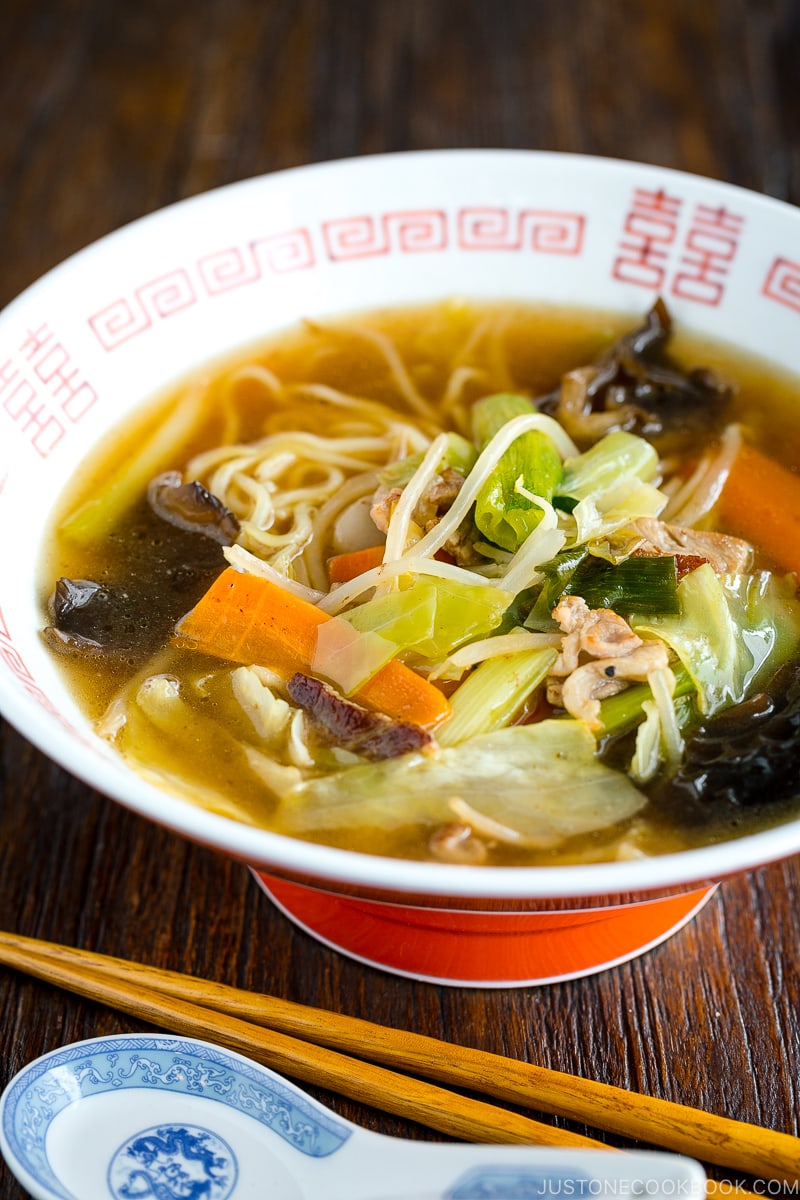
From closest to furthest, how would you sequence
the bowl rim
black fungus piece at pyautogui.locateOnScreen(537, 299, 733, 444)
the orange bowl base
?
the bowl rim, the orange bowl base, black fungus piece at pyautogui.locateOnScreen(537, 299, 733, 444)

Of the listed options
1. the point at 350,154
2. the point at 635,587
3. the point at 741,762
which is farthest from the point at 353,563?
the point at 350,154

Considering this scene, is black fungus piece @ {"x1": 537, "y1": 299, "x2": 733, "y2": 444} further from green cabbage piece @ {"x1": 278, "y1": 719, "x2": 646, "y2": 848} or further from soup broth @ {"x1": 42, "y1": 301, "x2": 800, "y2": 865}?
green cabbage piece @ {"x1": 278, "y1": 719, "x2": 646, "y2": 848}

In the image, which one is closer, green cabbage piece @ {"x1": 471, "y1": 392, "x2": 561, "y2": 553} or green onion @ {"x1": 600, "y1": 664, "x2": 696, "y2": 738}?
green onion @ {"x1": 600, "y1": 664, "x2": 696, "y2": 738}

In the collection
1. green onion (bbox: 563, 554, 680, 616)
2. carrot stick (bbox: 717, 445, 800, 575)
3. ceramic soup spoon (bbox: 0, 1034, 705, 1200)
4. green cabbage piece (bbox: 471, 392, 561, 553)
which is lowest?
ceramic soup spoon (bbox: 0, 1034, 705, 1200)

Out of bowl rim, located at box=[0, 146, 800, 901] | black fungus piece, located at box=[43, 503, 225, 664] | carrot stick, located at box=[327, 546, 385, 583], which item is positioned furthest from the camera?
carrot stick, located at box=[327, 546, 385, 583]

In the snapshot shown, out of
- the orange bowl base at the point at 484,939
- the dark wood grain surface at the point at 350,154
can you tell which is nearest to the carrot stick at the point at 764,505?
the dark wood grain surface at the point at 350,154

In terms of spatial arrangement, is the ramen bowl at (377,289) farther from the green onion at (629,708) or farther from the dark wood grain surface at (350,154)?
the green onion at (629,708)

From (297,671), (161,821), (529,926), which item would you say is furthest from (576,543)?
(161,821)

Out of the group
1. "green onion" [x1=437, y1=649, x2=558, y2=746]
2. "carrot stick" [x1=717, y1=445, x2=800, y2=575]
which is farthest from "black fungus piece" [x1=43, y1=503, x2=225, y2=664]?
→ "carrot stick" [x1=717, y1=445, x2=800, y2=575]
